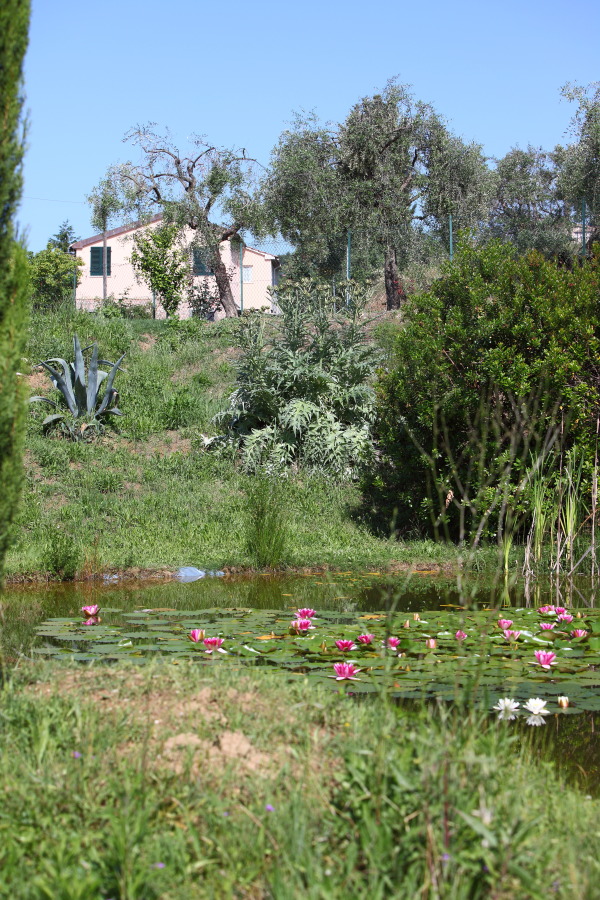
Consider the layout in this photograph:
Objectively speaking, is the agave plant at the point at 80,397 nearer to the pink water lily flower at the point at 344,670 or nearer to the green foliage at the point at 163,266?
the pink water lily flower at the point at 344,670

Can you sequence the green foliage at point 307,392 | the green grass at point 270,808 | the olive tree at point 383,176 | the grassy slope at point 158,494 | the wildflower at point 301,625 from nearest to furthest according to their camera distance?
1. the green grass at point 270,808
2. the wildflower at point 301,625
3. the grassy slope at point 158,494
4. the green foliage at point 307,392
5. the olive tree at point 383,176

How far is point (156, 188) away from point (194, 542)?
16.4 metres

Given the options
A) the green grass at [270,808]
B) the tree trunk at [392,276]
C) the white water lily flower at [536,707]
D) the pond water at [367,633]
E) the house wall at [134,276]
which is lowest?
the pond water at [367,633]

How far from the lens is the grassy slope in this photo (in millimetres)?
9273

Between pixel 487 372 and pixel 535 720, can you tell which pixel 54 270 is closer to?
pixel 487 372

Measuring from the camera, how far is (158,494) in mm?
11523

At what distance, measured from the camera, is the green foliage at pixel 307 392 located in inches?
482

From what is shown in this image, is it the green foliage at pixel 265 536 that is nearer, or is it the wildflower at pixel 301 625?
the wildflower at pixel 301 625

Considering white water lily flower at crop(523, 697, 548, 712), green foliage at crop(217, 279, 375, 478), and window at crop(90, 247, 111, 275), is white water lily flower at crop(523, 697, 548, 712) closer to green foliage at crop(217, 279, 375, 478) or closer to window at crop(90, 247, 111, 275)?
green foliage at crop(217, 279, 375, 478)

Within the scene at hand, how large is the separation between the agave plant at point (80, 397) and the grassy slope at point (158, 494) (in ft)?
1.04

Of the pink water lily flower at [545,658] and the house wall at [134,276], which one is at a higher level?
the house wall at [134,276]

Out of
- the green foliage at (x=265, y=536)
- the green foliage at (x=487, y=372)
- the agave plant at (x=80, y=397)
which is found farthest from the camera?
the agave plant at (x=80, y=397)

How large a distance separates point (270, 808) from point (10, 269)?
2.42 meters

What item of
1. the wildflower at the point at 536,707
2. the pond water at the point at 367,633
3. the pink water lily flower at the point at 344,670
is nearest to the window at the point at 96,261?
the pond water at the point at 367,633
